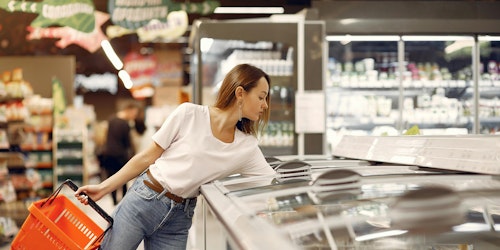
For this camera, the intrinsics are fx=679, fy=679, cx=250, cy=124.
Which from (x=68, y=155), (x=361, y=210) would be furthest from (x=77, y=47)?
(x=361, y=210)

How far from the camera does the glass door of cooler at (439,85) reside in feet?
26.3

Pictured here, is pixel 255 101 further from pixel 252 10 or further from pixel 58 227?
pixel 252 10

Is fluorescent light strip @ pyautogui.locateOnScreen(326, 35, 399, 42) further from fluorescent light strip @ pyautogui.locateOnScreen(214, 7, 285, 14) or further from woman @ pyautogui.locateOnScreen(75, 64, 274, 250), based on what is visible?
woman @ pyautogui.locateOnScreen(75, 64, 274, 250)

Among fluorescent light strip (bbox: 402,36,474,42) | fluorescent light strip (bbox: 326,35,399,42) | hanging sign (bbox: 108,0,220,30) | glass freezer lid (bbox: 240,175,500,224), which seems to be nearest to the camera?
glass freezer lid (bbox: 240,175,500,224)

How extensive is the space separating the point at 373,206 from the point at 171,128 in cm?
124

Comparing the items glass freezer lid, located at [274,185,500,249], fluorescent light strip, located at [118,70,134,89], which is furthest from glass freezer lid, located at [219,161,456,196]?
fluorescent light strip, located at [118,70,134,89]

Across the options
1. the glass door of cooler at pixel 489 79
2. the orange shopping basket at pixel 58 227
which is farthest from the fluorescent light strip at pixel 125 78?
the orange shopping basket at pixel 58 227

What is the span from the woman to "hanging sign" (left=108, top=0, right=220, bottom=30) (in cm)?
399

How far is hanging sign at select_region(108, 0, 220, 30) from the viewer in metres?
6.96

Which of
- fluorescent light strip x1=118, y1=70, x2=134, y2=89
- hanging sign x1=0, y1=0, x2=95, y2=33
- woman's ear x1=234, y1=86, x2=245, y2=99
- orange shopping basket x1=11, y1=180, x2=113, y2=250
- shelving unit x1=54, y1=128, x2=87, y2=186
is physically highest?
hanging sign x1=0, y1=0, x2=95, y2=33

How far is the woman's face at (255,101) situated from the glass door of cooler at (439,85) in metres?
5.17

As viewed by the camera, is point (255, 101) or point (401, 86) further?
point (401, 86)

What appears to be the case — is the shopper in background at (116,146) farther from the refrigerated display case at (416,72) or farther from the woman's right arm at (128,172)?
the woman's right arm at (128,172)

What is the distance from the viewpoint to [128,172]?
10.3ft
